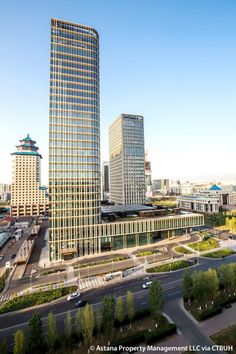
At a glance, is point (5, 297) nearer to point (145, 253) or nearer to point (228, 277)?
point (145, 253)

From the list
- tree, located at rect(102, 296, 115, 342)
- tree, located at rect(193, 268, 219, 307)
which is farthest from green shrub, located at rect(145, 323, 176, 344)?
tree, located at rect(193, 268, 219, 307)

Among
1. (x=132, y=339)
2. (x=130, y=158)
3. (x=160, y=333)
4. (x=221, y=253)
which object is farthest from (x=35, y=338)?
(x=130, y=158)

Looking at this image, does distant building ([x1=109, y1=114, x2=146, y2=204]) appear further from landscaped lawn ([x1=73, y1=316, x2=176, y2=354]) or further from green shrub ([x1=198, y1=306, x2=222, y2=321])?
landscaped lawn ([x1=73, y1=316, x2=176, y2=354])

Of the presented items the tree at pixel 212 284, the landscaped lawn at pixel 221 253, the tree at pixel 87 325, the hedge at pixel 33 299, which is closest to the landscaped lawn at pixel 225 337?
the tree at pixel 212 284

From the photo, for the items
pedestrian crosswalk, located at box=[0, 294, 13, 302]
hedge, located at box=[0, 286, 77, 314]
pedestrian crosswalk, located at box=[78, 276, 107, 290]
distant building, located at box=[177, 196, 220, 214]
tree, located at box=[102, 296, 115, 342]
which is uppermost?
distant building, located at box=[177, 196, 220, 214]

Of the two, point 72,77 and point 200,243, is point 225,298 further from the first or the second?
point 72,77

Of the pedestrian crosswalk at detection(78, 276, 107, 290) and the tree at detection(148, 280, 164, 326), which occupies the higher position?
the tree at detection(148, 280, 164, 326)
